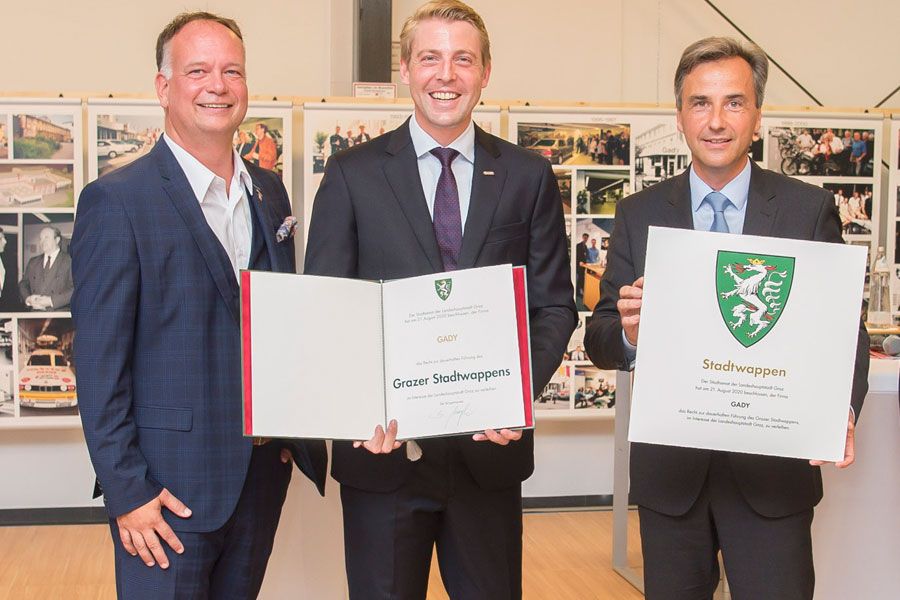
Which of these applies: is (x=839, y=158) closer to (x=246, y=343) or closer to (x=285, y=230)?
(x=285, y=230)

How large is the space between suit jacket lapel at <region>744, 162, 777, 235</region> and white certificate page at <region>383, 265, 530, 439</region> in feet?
2.10

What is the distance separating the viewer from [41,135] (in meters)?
4.82

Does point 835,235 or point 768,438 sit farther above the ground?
point 835,235

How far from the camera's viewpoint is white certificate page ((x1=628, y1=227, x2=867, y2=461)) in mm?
1906

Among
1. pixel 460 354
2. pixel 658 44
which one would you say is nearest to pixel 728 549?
pixel 460 354

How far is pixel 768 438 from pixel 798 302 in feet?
0.99

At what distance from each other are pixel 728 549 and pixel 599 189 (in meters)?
3.45

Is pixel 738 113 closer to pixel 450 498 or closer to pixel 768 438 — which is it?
pixel 768 438

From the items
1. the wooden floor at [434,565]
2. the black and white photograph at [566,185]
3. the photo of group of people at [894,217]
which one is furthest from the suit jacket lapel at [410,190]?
the photo of group of people at [894,217]

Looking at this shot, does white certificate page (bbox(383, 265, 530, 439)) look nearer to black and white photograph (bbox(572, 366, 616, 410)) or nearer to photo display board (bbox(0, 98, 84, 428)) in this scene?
black and white photograph (bbox(572, 366, 616, 410))

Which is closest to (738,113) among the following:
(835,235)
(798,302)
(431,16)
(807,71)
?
(835,235)

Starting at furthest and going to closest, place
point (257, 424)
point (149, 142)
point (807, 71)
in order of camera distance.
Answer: point (807, 71), point (149, 142), point (257, 424)

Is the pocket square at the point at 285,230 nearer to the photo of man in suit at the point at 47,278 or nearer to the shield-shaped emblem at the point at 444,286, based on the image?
the shield-shaped emblem at the point at 444,286

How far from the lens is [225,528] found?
212cm
